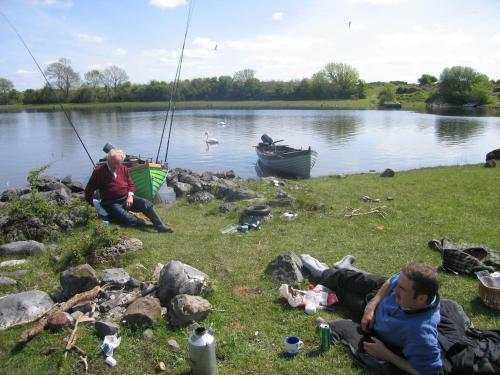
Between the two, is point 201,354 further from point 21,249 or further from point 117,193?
point 117,193

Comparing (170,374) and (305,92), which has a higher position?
(305,92)

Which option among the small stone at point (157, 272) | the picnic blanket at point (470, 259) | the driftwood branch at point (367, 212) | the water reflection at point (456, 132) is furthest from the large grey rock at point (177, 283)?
the water reflection at point (456, 132)

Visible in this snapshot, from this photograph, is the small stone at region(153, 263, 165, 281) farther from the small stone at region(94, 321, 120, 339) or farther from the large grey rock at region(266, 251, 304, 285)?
the large grey rock at region(266, 251, 304, 285)

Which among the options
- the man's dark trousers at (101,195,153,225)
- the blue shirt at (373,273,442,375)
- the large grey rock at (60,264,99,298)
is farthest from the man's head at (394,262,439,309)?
the man's dark trousers at (101,195,153,225)

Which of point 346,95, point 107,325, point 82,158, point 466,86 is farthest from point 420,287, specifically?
point 346,95

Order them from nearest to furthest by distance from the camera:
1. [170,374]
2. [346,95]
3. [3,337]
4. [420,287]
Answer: [420,287] < [170,374] < [3,337] < [346,95]

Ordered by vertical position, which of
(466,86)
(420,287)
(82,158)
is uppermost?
(466,86)

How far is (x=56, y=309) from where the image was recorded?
5.48 m

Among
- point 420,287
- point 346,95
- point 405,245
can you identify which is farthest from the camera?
point 346,95

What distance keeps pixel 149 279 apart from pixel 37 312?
169 centimetres

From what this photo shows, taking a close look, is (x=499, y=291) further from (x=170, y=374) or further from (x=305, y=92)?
(x=305, y=92)

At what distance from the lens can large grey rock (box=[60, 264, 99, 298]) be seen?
5.84 m

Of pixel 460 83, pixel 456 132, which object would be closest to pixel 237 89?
pixel 460 83

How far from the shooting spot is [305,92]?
404 ft
